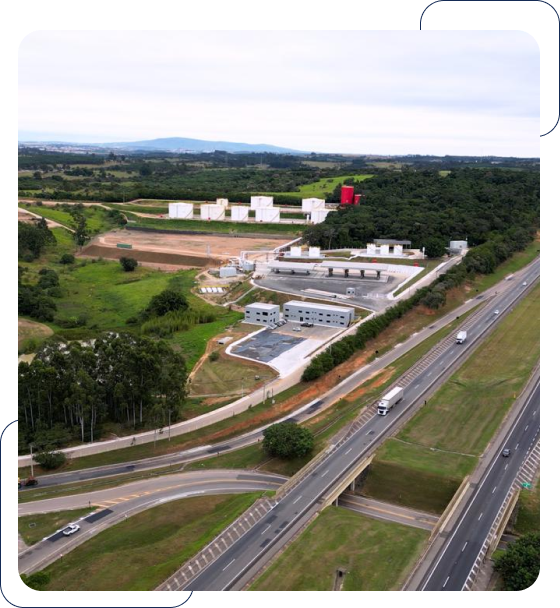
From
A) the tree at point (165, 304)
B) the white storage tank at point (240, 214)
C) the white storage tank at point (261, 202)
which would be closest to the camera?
the tree at point (165, 304)

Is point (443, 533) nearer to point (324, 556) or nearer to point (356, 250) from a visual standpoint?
point (324, 556)

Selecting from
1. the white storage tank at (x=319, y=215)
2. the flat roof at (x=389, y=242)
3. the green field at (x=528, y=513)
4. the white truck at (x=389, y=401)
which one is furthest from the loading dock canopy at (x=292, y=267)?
the green field at (x=528, y=513)

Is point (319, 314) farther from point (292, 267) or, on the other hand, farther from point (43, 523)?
point (43, 523)

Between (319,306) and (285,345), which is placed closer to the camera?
(285,345)

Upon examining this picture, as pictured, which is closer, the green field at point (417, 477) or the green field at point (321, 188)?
the green field at point (417, 477)

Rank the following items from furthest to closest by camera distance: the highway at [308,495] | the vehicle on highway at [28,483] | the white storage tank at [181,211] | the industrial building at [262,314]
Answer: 1. the white storage tank at [181,211]
2. the industrial building at [262,314]
3. the vehicle on highway at [28,483]
4. the highway at [308,495]

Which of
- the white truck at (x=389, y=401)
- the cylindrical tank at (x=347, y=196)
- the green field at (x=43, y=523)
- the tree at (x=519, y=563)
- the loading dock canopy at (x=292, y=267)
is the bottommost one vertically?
the green field at (x=43, y=523)

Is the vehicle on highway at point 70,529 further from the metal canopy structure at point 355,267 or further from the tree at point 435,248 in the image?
the tree at point 435,248

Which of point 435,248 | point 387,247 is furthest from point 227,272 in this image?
point 435,248
